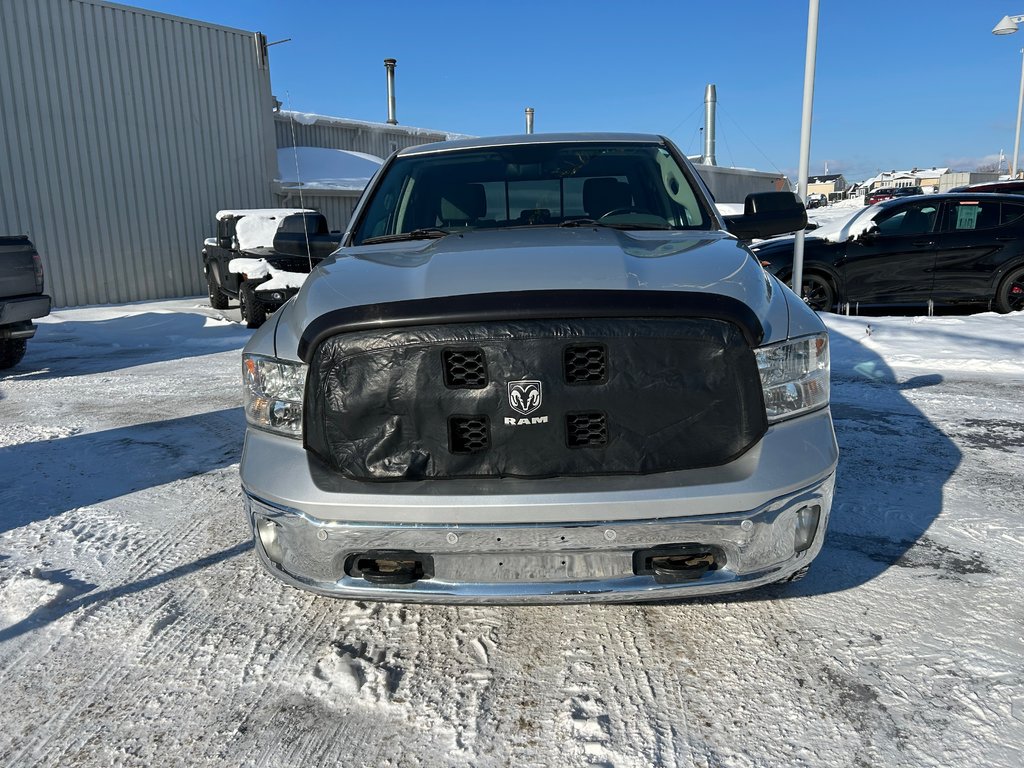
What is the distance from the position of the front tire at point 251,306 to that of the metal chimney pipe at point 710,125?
23722mm

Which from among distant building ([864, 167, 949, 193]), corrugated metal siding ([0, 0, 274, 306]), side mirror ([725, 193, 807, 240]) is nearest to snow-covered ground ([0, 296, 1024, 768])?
side mirror ([725, 193, 807, 240])

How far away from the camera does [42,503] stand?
390 cm

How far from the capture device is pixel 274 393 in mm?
2367

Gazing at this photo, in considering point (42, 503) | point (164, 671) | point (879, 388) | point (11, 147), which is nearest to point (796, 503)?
point (164, 671)

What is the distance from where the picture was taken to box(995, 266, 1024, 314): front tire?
903 cm

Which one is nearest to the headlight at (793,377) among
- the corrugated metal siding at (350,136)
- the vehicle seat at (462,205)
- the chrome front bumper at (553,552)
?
the chrome front bumper at (553,552)

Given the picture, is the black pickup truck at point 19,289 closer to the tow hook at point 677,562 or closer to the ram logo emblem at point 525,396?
the ram logo emblem at point 525,396

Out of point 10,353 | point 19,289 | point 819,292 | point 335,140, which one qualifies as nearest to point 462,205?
point 19,289

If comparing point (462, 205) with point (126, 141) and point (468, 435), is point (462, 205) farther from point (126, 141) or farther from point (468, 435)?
point (126, 141)

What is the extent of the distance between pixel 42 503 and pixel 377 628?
7.55ft

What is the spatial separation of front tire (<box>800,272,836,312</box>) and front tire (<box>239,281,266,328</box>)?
7.00m

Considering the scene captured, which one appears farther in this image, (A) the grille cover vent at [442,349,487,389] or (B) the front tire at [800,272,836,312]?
(B) the front tire at [800,272,836,312]

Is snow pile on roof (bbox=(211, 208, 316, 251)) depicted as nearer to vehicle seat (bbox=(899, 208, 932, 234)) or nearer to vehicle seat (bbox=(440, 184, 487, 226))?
vehicle seat (bbox=(899, 208, 932, 234))

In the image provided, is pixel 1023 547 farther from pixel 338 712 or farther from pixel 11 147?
pixel 11 147
